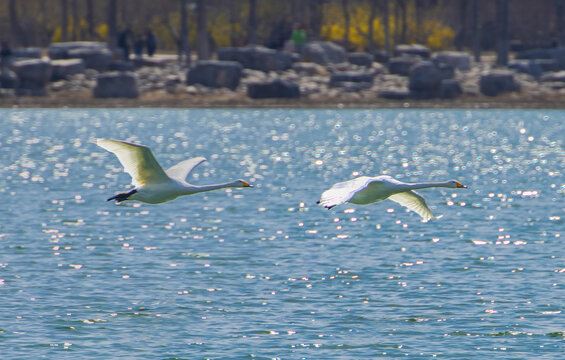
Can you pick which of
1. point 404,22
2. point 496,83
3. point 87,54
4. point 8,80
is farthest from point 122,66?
point 404,22

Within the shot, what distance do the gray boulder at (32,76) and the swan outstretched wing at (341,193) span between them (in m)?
54.5

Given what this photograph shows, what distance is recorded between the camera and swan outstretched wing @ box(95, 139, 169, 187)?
18714mm

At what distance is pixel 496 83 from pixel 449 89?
10.2 ft

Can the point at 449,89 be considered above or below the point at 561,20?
below

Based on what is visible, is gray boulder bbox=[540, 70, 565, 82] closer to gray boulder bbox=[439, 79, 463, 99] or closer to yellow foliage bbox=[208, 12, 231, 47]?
→ gray boulder bbox=[439, 79, 463, 99]

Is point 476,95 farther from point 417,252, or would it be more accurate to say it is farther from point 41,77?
point 417,252

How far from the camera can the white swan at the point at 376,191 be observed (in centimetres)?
1579

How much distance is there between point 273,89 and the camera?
72.3 metres

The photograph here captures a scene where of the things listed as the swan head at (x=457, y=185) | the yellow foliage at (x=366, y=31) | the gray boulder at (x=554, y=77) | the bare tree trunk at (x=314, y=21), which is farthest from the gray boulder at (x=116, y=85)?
the swan head at (x=457, y=185)

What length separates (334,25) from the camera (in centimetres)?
9962

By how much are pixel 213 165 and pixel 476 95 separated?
25.8m

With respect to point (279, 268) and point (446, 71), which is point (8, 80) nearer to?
point (446, 71)

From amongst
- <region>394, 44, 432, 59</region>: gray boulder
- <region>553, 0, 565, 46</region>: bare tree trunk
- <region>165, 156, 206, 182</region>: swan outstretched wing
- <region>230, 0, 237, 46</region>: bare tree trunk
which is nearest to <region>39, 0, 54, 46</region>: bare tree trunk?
<region>230, 0, 237, 46</region>: bare tree trunk

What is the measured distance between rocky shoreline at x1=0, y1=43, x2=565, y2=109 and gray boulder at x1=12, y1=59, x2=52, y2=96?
59mm
